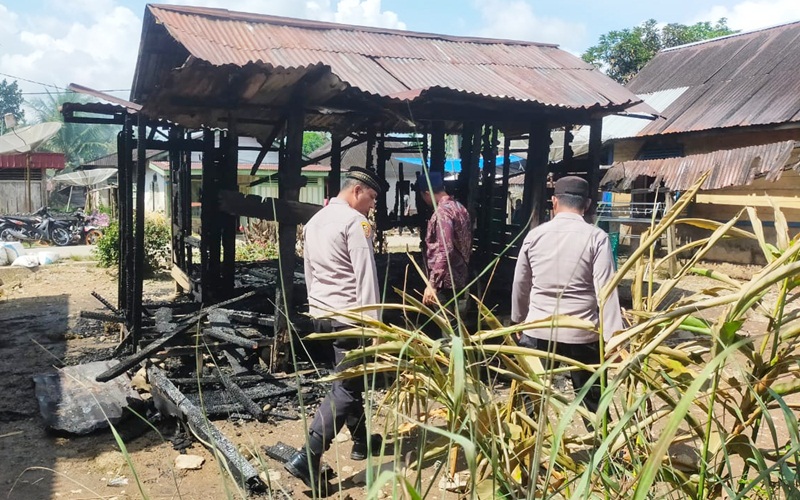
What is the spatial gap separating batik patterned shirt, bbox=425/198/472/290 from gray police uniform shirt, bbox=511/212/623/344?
1649 mm

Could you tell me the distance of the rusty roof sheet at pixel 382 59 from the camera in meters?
5.56

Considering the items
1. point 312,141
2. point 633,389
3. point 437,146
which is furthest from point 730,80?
point 312,141

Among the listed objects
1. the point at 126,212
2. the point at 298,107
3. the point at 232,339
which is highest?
the point at 298,107

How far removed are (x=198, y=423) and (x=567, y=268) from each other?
2586mm

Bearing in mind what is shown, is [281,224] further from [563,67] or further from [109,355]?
[563,67]

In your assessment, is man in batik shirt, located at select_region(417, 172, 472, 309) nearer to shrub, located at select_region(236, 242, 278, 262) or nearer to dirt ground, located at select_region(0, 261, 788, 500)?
dirt ground, located at select_region(0, 261, 788, 500)

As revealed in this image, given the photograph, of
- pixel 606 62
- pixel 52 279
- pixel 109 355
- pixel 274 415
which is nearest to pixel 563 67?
pixel 274 415

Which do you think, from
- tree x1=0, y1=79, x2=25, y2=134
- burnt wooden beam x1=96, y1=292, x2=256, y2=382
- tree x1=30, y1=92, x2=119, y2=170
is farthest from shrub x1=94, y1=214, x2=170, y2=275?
tree x1=0, y1=79, x2=25, y2=134

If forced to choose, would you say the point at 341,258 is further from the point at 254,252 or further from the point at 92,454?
the point at 254,252

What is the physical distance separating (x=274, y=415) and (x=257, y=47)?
11.0 feet

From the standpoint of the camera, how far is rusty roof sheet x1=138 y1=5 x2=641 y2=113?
5559mm

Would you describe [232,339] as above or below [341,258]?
below

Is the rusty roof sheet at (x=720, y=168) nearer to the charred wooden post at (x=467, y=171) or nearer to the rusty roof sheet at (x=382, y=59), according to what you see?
the rusty roof sheet at (x=382, y=59)

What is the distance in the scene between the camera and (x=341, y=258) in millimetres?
4000
